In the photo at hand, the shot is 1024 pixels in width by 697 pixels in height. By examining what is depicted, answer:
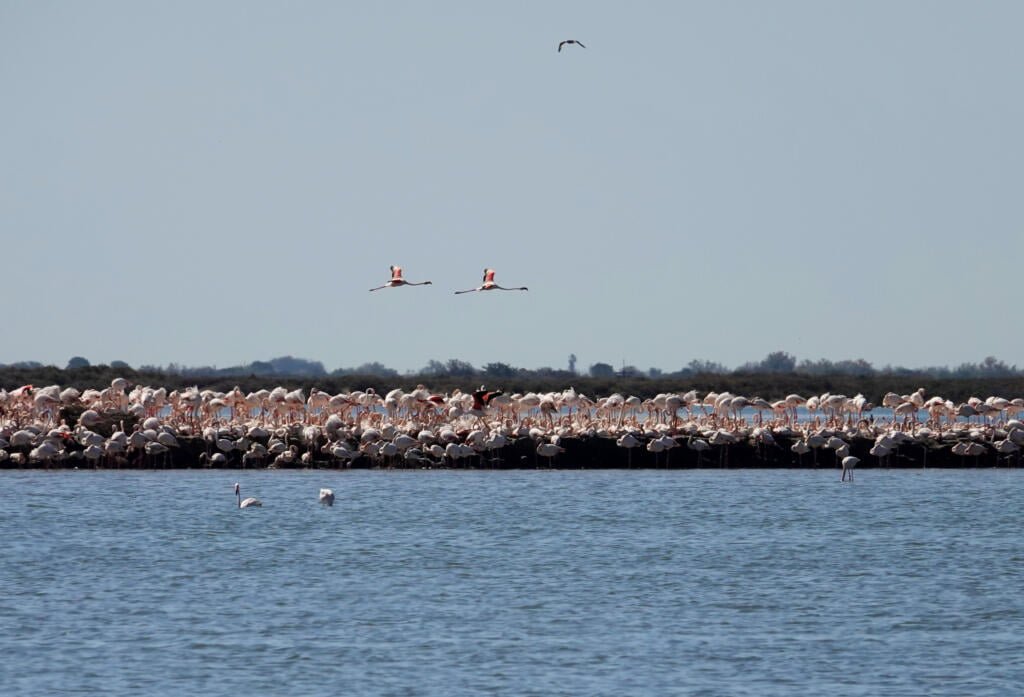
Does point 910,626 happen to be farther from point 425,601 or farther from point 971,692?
point 425,601

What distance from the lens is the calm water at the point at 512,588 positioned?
17500mm

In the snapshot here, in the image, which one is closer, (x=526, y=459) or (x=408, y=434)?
(x=526, y=459)

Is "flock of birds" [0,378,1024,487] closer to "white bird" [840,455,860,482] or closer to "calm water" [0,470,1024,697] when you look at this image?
"white bird" [840,455,860,482]

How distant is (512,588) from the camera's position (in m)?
23.2

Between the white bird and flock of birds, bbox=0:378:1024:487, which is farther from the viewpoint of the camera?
flock of birds, bbox=0:378:1024:487

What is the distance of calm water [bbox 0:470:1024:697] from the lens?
57.4 ft

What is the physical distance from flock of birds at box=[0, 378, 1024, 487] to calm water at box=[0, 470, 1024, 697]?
198 centimetres

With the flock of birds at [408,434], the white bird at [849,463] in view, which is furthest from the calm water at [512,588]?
the flock of birds at [408,434]

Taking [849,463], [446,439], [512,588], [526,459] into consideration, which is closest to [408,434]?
[446,439]

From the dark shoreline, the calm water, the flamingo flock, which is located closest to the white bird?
the flamingo flock

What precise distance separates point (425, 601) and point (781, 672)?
5840 mm

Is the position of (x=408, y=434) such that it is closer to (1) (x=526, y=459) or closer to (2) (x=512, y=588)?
(1) (x=526, y=459)

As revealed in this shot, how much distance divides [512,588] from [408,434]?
710 inches

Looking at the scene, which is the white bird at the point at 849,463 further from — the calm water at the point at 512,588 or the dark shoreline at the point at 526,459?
the dark shoreline at the point at 526,459
